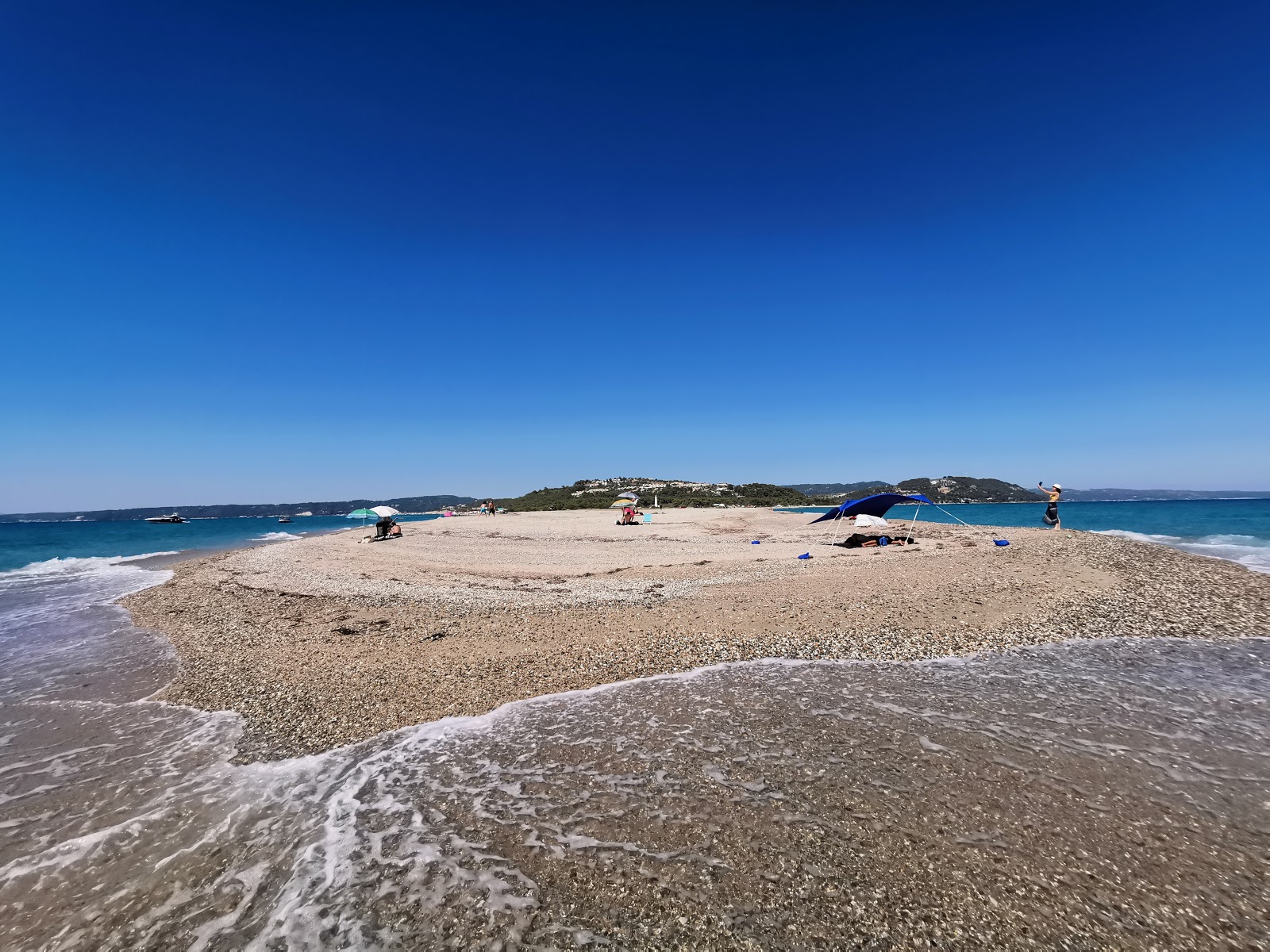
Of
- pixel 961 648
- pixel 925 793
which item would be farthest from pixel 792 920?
pixel 961 648

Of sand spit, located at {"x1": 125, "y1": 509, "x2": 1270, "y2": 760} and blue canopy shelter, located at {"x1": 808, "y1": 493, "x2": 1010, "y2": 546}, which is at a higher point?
blue canopy shelter, located at {"x1": 808, "y1": 493, "x2": 1010, "y2": 546}

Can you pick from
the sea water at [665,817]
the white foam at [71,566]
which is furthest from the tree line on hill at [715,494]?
the sea water at [665,817]

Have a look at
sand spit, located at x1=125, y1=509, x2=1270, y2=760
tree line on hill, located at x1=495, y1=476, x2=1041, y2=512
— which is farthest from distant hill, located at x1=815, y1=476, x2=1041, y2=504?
sand spit, located at x1=125, y1=509, x2=1270, y2=760

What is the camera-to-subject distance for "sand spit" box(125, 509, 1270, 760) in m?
9.18

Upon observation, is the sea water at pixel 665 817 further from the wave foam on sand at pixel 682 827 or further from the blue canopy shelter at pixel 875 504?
the blue canopy shelter at pixel 875 504

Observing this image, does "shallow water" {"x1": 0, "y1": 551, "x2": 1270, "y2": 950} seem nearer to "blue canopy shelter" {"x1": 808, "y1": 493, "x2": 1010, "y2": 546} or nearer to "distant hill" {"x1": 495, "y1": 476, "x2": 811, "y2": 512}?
"blue canopy shelter" {"x1": 808, "y1": 493, "x2": 1010, "y2": 546}

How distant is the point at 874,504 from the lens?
28.5 meters

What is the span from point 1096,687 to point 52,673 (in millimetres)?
19789

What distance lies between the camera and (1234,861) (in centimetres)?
455

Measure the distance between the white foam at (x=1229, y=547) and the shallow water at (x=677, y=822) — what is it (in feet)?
63.4

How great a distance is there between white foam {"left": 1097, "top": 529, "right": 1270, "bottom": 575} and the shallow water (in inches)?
761

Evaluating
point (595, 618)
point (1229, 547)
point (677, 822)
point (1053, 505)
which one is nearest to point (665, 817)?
point (677, 822)

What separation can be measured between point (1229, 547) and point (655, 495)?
229ft

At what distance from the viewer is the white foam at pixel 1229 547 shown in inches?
854
